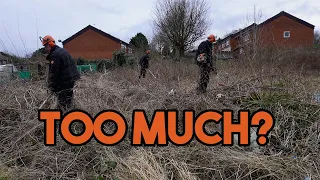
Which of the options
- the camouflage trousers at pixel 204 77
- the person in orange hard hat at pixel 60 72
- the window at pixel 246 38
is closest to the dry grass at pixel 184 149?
the person in orange hard hat at pixel 60 72

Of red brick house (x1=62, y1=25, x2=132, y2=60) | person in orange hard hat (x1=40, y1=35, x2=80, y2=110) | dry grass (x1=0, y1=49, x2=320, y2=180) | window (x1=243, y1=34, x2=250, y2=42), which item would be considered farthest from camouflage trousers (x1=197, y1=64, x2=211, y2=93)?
red brick house (x1=62, y1=25, x2=132, y2=60)

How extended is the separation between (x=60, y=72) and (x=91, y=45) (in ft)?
107

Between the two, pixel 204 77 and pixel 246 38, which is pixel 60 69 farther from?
pixel 246 38

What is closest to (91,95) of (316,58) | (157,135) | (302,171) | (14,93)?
(14,93)

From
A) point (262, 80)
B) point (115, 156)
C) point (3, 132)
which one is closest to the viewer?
point (115, 156)

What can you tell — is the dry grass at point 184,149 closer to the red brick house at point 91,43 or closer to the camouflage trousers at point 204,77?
the camouflage trousers at point 204,77

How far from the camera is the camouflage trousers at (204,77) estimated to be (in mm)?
5682

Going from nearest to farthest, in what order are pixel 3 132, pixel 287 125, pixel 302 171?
pixel 302 171, pixel 287 125, pixel 3 132

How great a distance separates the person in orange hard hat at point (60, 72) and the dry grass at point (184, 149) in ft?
0.86

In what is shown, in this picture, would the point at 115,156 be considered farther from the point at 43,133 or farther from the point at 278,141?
the point at 278,141

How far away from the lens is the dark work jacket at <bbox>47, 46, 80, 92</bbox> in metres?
4.45

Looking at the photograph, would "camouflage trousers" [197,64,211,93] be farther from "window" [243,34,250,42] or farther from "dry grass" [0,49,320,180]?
"window" [243,34,250,42]

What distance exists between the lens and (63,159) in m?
3.23

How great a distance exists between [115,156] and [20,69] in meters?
4.52
